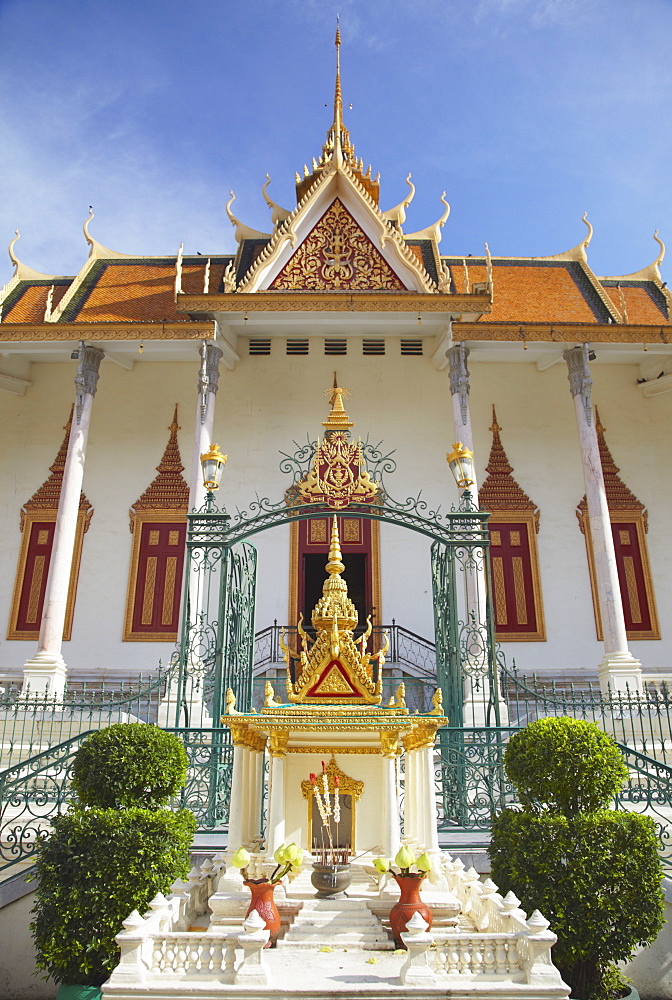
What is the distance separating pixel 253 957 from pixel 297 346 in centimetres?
1078

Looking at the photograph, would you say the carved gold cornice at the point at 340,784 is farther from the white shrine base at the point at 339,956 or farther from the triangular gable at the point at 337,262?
the triangular gable at the point at 337,262

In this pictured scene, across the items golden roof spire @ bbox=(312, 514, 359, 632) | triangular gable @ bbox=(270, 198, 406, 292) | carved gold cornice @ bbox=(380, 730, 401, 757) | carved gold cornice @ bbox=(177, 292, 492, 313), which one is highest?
triangular gable @ bbox=(270, 198, 406, 292)

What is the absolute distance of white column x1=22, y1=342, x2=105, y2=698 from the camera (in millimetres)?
9477

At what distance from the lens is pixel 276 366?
504 inches

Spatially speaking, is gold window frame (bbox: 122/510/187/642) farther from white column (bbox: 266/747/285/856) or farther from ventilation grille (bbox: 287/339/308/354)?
white column (bbox: 266/747/285/856)

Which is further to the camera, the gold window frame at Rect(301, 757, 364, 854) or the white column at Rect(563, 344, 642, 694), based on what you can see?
the white column at Rect(563, 344, 642, 694)

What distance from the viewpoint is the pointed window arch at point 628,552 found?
11.6 m

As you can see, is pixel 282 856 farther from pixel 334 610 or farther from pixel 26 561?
pixel 26 561

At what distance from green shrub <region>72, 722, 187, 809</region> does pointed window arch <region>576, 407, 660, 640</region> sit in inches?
346

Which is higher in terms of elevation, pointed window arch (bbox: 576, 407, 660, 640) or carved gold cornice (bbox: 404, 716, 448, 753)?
pointed window arch (bbox: 576, 407, 660, 640)

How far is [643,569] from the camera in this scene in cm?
1196

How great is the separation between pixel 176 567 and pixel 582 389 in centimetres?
666

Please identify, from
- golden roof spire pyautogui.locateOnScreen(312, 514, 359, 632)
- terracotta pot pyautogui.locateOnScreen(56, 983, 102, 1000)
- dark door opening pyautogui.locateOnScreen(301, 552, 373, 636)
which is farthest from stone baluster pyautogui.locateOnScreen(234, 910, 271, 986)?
dark door opening pyautogui.locateOnScreen(301, 552, 373, 636)

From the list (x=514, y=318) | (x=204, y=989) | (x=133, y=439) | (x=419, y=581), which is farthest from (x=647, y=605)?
(x=204, y=989)
